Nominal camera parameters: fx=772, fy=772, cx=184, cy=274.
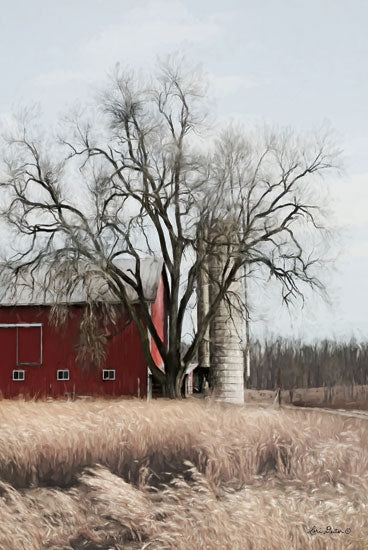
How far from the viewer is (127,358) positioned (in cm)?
2602

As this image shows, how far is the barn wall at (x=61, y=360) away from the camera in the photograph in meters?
26.0

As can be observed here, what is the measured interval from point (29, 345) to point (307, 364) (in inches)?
559

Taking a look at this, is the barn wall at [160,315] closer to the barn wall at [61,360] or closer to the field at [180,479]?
the barn wall at [61,360]

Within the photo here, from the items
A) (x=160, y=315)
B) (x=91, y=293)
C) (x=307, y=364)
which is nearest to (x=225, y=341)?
(x=91, y=293)

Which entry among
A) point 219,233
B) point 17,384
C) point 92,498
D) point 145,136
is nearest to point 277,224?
point 219,233

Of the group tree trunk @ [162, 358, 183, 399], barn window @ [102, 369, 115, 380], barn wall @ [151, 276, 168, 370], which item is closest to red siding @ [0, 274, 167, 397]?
barn window @ [102, 369, 115, 380]

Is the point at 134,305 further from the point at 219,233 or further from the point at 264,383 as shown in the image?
the point at 264,383

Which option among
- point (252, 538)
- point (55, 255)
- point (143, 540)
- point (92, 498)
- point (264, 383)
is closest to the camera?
point (252, 538)

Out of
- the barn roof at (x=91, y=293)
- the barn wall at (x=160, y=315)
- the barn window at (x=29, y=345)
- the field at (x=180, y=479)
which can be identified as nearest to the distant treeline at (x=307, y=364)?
the barn wall at (x=160, y=315)

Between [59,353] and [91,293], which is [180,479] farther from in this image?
[59,353]

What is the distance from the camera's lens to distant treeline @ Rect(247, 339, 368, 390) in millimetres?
33406

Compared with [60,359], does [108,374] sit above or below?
below

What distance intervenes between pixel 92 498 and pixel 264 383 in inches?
1109

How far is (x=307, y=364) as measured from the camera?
1407 inches
